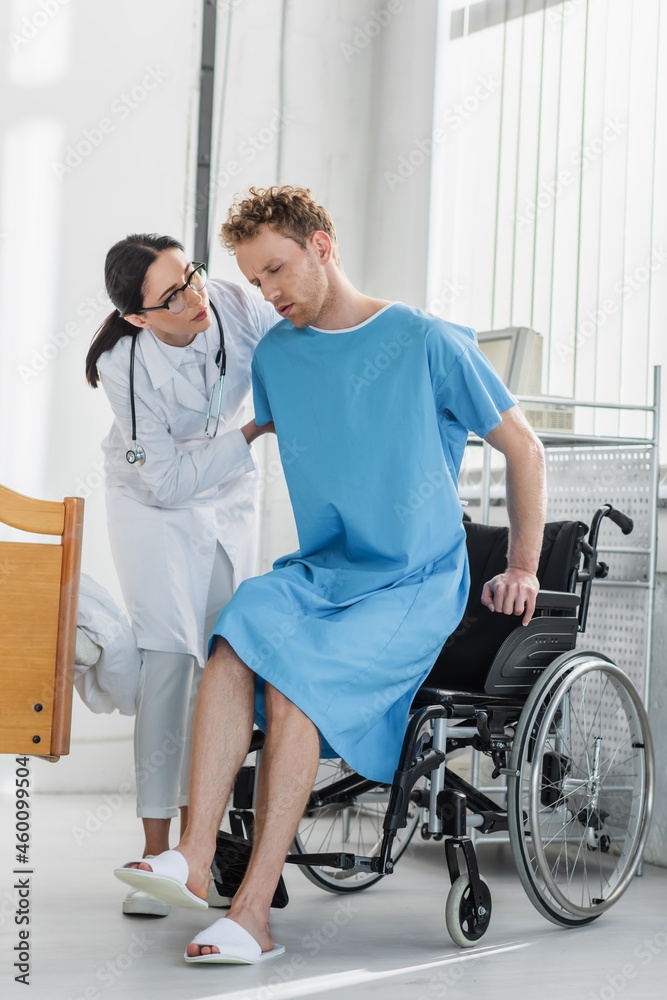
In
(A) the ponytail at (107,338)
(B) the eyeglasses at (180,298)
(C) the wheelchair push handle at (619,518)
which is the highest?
(B) the eyeglasses at (180,298)

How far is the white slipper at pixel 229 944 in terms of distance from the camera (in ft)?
5.61

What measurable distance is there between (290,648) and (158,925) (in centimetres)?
65

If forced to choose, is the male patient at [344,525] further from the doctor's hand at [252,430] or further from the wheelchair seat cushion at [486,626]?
the wheelchair seat cushion at [486,626]

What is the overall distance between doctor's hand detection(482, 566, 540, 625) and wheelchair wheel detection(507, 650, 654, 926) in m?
0.12

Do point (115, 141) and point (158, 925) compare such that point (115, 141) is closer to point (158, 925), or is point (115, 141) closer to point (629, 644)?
point (629, 644)

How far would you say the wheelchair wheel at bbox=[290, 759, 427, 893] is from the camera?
229cm

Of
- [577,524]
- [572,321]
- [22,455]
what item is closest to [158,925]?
[577,524]

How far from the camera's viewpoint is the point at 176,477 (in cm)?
214

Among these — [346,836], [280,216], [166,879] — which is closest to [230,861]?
[166,879]

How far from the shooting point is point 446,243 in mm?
3738

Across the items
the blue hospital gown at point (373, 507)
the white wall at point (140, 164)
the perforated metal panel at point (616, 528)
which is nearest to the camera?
the blue hospital gown at point (373, 507)

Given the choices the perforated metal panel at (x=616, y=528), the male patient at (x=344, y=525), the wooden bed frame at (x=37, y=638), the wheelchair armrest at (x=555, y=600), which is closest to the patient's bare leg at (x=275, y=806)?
the male patient at (x=344, y=525)

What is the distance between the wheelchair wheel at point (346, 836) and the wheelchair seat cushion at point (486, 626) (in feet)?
0.92

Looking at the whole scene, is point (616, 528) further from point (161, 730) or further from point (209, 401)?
point (161, 730)
